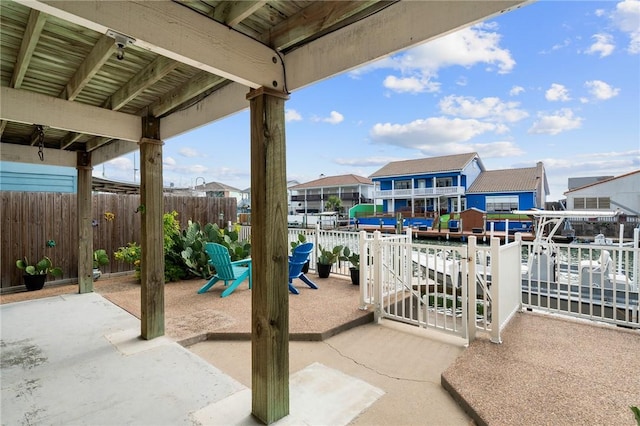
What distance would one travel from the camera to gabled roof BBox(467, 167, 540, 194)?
2358 centimetres

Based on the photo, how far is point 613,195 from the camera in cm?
1911

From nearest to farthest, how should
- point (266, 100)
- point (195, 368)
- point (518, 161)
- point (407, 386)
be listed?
point (266, 100)
point (407, 386)
point (195, 368)
point (518, 161)

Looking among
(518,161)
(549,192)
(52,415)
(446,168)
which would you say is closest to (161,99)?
(52,415)

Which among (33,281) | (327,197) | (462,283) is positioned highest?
(327,197)

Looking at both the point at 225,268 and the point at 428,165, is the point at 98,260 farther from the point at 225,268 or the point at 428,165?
the point at 428,165

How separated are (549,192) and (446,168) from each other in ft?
43.7

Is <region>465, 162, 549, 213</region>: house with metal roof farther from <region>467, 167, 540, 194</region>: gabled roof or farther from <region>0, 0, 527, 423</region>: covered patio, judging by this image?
<region>0, 0, 527, 423</region>: covered patio

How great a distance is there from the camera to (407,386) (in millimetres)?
2504

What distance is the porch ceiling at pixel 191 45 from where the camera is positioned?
1.47m

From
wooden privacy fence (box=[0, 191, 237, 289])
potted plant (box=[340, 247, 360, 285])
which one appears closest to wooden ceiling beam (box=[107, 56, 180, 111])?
wooden privacy fence (box=[0, 191, 237, 289])

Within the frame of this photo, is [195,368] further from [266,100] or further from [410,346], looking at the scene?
[266,100]

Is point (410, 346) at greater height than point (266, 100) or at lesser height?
lesser

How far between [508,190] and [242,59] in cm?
2666

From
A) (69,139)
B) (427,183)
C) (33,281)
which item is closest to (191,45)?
(69,139)
